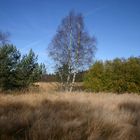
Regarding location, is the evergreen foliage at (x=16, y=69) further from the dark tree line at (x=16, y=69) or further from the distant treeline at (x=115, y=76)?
the distant treeline at (x=115, y=76)

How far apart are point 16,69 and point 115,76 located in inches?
336

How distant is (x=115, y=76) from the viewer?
2280 cm

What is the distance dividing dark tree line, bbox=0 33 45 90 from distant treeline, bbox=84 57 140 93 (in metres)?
6.25

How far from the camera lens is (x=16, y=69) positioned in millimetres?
18828

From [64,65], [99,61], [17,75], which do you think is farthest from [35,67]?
[99,61]

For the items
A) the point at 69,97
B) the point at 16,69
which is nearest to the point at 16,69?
the point at 16,69

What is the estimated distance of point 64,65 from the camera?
24.6 m

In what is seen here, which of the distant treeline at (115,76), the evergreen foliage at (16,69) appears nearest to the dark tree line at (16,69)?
the evergreen foliage at (16,69)

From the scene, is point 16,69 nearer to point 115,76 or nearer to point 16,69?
point 16,69

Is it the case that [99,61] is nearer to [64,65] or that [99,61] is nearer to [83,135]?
[64,65]

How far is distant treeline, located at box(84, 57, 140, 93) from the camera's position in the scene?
2275 cm

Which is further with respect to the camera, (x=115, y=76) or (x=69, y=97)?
(x=115, y=76)

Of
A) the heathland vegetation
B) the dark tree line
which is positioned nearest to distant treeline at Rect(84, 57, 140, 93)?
the heathland vegetation

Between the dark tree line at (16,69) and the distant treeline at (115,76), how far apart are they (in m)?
6.25
